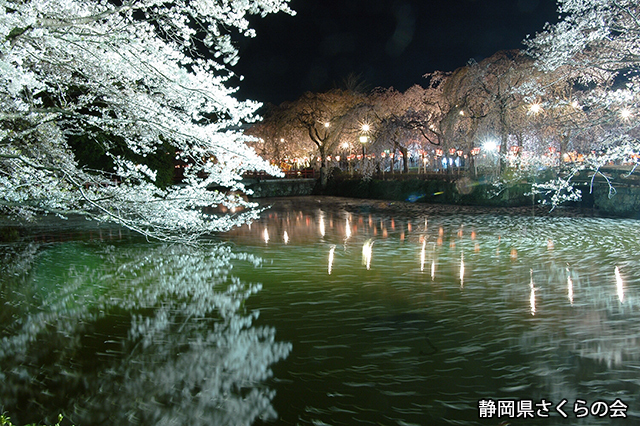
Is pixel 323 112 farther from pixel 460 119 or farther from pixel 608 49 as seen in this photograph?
pixel 608 49

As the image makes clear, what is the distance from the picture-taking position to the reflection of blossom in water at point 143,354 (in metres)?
4.93

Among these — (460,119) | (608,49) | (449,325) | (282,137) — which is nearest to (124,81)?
(449,325)

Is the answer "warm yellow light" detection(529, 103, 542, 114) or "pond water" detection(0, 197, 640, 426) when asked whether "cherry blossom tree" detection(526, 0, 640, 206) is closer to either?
"pond water" detection(0, 197, 640, 426)

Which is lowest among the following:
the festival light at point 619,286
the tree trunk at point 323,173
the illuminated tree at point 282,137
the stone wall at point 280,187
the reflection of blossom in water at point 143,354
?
the reflection of blossom in water at point 143,354

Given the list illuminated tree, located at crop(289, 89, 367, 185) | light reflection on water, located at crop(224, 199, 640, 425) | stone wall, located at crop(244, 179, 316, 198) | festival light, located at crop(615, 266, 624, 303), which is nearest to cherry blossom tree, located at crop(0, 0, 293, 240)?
light reflection on water, located at crop(224, 199, 640, 425)

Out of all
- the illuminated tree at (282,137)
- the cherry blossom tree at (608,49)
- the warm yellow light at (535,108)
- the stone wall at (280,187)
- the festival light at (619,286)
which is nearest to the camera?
the festival light at (619,286)

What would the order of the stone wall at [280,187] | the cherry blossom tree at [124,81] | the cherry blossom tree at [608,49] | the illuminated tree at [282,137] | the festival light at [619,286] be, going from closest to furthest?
the cherry blossom tree at [124,81] < the festival light at [619,286] < the cherry blossom tree at [608,49] < the illuminated tree at [282,137] < the stone wall at [280,187]

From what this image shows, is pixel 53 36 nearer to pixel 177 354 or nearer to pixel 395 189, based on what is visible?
pixel 177 354

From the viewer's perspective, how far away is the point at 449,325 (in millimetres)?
7254

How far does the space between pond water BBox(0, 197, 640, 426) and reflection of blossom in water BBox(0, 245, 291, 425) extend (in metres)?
0.03

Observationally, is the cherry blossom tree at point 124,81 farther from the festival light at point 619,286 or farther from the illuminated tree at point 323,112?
the illuminated tree at point 323,112

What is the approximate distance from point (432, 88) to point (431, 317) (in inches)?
1298

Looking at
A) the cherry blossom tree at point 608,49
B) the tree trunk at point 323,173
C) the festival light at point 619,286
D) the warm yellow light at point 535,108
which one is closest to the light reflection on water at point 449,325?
the festival light at point 619,286

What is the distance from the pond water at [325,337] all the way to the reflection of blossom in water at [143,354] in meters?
0.03
